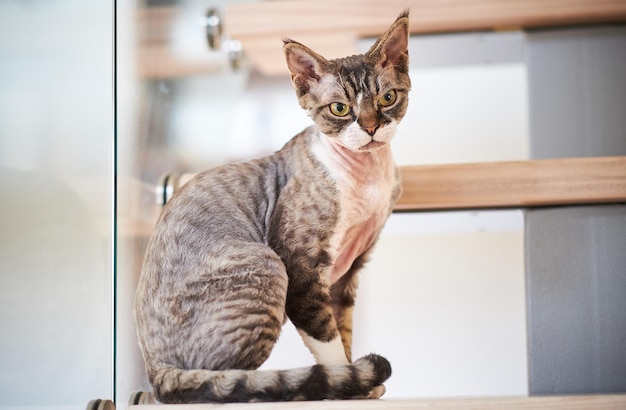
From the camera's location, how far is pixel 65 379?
0.94 m

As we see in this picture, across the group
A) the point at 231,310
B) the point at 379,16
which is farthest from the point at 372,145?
the point at 379,16

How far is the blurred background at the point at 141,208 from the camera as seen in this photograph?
903 mm

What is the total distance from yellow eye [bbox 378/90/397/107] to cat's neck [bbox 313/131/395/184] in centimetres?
6

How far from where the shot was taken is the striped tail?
869 millimetres

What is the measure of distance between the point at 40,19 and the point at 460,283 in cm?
69

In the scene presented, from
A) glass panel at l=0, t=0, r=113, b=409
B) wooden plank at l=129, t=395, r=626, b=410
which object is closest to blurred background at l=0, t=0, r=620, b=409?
glass panel at l=0, t=0, r=113, b=409

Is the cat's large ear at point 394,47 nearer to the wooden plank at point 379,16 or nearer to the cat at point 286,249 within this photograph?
the cat at point 286,249

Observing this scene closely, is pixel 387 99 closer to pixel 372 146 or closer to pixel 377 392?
pixel 372 146

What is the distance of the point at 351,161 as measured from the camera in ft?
3.14

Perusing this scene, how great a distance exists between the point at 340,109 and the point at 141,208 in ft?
1.43

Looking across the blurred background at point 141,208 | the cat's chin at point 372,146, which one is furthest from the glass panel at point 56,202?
the cat's chin at point 372,146

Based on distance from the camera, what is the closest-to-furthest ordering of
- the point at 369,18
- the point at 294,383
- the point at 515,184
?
1. the point at 294,383
2. the point at 515,184
3. the point at 369,18

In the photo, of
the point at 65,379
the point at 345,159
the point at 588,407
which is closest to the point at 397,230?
the point at 345,159

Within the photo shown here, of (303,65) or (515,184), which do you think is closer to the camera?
(303,65)
